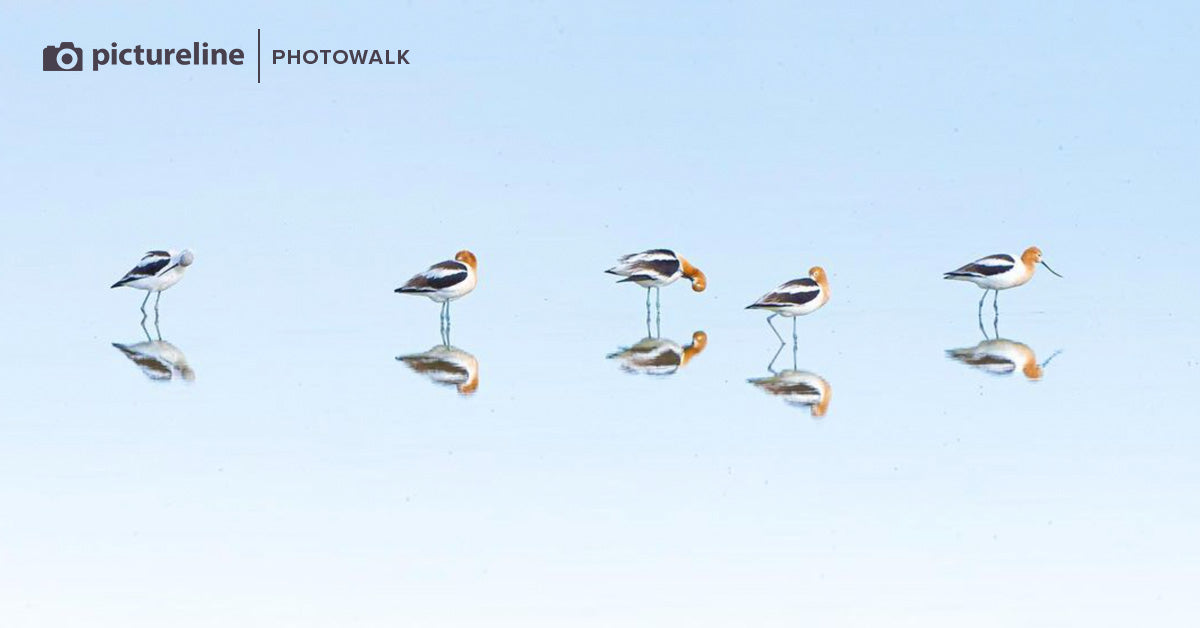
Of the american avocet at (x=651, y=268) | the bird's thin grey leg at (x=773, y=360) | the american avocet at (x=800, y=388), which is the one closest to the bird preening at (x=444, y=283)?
the american avocet at (x=651, y=268)

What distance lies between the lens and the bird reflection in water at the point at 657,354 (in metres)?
17.6

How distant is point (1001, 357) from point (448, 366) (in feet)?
17.4

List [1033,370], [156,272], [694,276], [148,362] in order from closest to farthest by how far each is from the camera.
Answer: [1033,370]
[148,362]
[156,272]
[694,276]

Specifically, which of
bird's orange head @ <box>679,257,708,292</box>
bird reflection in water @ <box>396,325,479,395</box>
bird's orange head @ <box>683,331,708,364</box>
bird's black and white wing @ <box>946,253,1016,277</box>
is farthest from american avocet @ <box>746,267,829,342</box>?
bird's orange head @ <box>679,257,708,292</box>

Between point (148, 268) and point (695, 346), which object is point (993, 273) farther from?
point (148, 268)

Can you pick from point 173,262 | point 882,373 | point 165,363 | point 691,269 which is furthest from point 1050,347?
point 173,262

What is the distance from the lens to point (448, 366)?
697 inches

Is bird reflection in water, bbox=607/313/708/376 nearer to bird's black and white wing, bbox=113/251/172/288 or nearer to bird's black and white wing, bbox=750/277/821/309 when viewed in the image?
bird's black and white wing, bbox=750/277/821/309

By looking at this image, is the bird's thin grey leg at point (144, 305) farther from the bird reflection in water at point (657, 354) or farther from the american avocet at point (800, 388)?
the american avocet at point (800, 388)

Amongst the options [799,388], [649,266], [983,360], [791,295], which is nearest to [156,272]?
[649,266]

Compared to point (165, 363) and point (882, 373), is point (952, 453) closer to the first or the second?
point (882, 373)

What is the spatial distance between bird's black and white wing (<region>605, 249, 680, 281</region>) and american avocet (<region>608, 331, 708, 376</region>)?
8.28 feet

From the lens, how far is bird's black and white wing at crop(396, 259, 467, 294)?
850 inches

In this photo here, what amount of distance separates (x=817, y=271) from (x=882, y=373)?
149 inches
